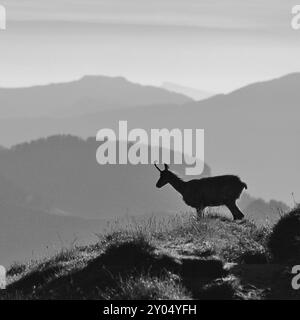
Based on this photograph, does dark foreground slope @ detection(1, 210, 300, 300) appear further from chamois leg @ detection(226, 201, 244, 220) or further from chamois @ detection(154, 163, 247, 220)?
chamois @ detection(154, 163, 247, 220)

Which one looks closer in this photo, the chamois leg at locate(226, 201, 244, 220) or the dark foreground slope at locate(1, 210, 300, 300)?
the dark foreground slope at locate(1, 210, 300, 300)

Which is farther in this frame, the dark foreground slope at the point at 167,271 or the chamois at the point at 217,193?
the chamois at the point at 217,193

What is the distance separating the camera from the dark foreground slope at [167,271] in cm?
1477

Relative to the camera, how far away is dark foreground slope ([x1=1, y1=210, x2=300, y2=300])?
1477cm

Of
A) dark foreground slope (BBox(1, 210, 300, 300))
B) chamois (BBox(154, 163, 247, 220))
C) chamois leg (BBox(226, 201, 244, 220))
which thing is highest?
chamois (BBox(154, 163, 247, 220))

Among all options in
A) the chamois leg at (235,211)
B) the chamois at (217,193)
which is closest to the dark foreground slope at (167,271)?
the chamois leg at (235,211)

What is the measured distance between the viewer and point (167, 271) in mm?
15484

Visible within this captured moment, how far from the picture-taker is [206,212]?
890 inches

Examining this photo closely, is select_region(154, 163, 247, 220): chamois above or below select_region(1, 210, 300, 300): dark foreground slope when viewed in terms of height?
above

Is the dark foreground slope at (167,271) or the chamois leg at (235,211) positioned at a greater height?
the chamois leg at (235,211)

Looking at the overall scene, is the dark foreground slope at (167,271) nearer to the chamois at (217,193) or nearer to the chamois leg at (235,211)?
the chamois leg at (235,211)

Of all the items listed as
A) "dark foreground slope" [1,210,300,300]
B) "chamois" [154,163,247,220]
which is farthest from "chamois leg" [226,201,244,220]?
"dark foreground slope" [1,210,300,300]

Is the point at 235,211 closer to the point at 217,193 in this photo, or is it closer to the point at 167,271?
the point at 217,193
